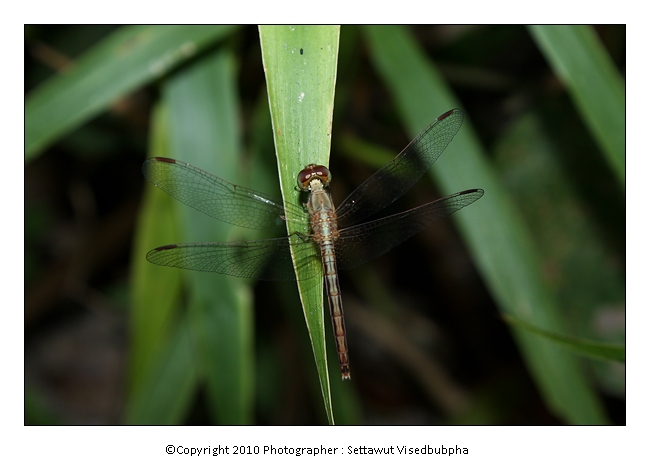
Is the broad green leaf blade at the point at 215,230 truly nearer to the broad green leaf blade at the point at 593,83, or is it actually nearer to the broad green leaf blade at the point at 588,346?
the broad green leaf blade at the point at 588,346

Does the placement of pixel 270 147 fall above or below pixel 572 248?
above

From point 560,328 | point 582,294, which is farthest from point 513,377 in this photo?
point 560,328

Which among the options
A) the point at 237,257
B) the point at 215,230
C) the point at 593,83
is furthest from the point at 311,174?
the point at 593,83

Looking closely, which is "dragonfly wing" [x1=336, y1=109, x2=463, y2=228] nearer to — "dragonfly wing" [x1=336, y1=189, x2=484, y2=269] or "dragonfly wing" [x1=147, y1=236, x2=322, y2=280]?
"dragonfly wing" [x1=336, y1=189, x2=484, y2=269]

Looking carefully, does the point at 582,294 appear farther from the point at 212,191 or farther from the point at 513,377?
the point at 212,191

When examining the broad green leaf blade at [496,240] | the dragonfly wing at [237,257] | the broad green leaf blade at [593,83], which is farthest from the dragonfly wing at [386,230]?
the broad green leaf blade at [593,83]

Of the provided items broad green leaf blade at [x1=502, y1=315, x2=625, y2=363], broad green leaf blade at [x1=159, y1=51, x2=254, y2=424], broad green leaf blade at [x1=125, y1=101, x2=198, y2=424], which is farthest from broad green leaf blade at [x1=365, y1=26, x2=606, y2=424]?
broad green leaf blade at [x1=125, y1=101, x2=198, y2=424]
